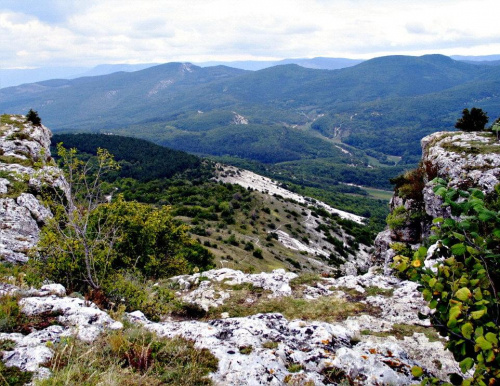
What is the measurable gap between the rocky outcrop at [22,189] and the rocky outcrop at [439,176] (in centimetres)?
2116

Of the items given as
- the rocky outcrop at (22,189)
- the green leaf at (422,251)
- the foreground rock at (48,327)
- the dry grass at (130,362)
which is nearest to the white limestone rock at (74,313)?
the foreground rock at (48,327)

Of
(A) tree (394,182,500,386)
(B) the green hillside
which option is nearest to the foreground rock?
(A) tree (394,182,500,386)

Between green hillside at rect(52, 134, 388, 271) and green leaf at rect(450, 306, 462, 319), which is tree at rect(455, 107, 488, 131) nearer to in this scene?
green hillside at rect(52, 134, 388, 271)

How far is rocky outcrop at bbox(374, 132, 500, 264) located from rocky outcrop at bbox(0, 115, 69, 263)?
2116 centimetres

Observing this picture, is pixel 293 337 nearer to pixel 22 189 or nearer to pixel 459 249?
pixel 459 249

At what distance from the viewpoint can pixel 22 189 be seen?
23594 millimetres

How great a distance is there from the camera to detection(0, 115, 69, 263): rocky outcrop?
43.3 ft

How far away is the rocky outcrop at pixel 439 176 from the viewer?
20.0 meters

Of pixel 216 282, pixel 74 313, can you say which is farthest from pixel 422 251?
pixel 216 282

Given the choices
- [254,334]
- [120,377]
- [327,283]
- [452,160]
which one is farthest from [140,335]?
[452,160]

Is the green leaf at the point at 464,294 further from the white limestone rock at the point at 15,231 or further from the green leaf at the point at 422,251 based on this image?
the white limestone rock at the point at 15,231

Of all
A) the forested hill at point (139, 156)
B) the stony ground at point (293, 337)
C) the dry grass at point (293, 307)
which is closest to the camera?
the stony ground at point (293, 337)

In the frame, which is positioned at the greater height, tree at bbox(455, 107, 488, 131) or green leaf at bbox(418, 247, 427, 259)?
tree at bbox(455, 107, 488, 131)

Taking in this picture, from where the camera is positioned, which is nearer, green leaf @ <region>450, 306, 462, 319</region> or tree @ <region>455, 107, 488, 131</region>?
green leaf @ <region>450, 306, 462, 319</region>
